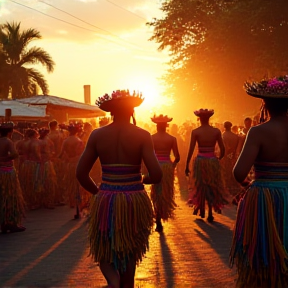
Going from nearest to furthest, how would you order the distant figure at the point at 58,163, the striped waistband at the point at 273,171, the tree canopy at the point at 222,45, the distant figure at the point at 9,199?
the striped waistband at the point at 273,171
the distant figure at the point at 9,199
the distant figure at the point at 58,163
the tree canopy at the point at 222,45

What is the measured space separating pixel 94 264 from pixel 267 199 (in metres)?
3.05

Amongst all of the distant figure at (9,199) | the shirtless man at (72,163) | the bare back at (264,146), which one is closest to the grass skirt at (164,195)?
the shirtless man at (72,163)

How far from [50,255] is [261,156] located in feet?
13.1

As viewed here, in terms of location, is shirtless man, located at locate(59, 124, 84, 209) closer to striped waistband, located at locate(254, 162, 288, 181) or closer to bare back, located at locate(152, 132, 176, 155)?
bare back, located at locate(152, 132, 176, 155)

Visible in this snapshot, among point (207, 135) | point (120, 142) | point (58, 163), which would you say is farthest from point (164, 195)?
point (120, 142)

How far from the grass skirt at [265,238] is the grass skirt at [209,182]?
5.27 m

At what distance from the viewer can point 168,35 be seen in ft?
119

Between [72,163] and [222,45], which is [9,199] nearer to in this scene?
[72,163]

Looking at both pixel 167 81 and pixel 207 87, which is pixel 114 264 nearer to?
pixel 207 87

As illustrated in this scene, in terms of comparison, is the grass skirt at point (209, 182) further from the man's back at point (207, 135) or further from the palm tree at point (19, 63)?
the palm tree at point (19, 63)

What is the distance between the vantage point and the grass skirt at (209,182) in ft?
32.3

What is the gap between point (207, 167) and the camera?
9836mm

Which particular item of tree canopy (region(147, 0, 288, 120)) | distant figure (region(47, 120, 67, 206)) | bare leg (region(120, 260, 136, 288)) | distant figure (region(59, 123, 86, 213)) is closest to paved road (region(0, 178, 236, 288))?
distant figure (region(59, 123, 86, 213))

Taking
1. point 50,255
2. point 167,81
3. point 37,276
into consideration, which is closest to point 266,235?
point 37,276
